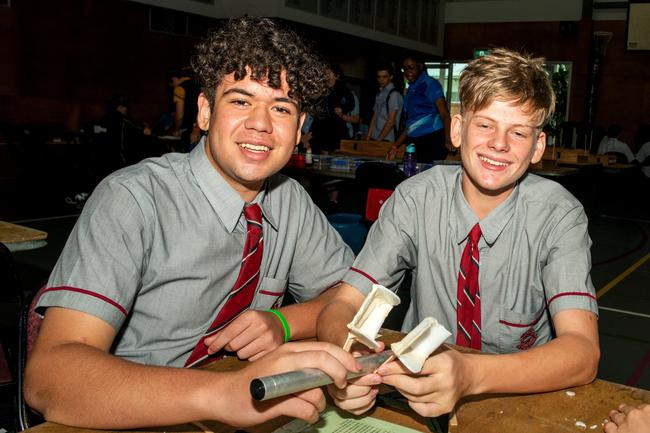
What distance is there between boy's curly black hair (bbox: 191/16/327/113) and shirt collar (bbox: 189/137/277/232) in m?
0.17

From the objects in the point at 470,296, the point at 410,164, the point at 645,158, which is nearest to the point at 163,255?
the point at 470,296

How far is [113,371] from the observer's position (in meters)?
1.05

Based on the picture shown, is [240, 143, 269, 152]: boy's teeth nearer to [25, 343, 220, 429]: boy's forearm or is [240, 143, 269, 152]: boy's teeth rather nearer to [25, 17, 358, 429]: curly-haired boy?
[25, 17, 358, 429]: curly-haired boy

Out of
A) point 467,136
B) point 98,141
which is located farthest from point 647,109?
point 467,136

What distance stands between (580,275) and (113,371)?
103cm

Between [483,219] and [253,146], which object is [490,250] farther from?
[253,146]

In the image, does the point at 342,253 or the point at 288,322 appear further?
the point at 342,253

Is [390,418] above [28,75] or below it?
below

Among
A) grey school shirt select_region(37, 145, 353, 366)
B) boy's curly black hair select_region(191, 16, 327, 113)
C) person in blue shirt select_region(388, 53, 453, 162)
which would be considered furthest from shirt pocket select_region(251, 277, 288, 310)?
person in blue shirt select_region(388, 53, 453, 162)

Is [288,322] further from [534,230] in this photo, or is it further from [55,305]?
[534,230]

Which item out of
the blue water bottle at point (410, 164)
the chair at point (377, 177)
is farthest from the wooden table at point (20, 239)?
the blue water bottle at point (410, 164)

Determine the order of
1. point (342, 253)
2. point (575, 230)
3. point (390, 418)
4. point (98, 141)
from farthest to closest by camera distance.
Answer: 1. point (98, 141)
2. point (342, 253)
3. point (575, 230)
4. point (390, 418)

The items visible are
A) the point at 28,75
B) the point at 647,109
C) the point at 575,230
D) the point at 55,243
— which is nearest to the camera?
the point at 575,230

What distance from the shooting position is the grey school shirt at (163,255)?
125 cm
